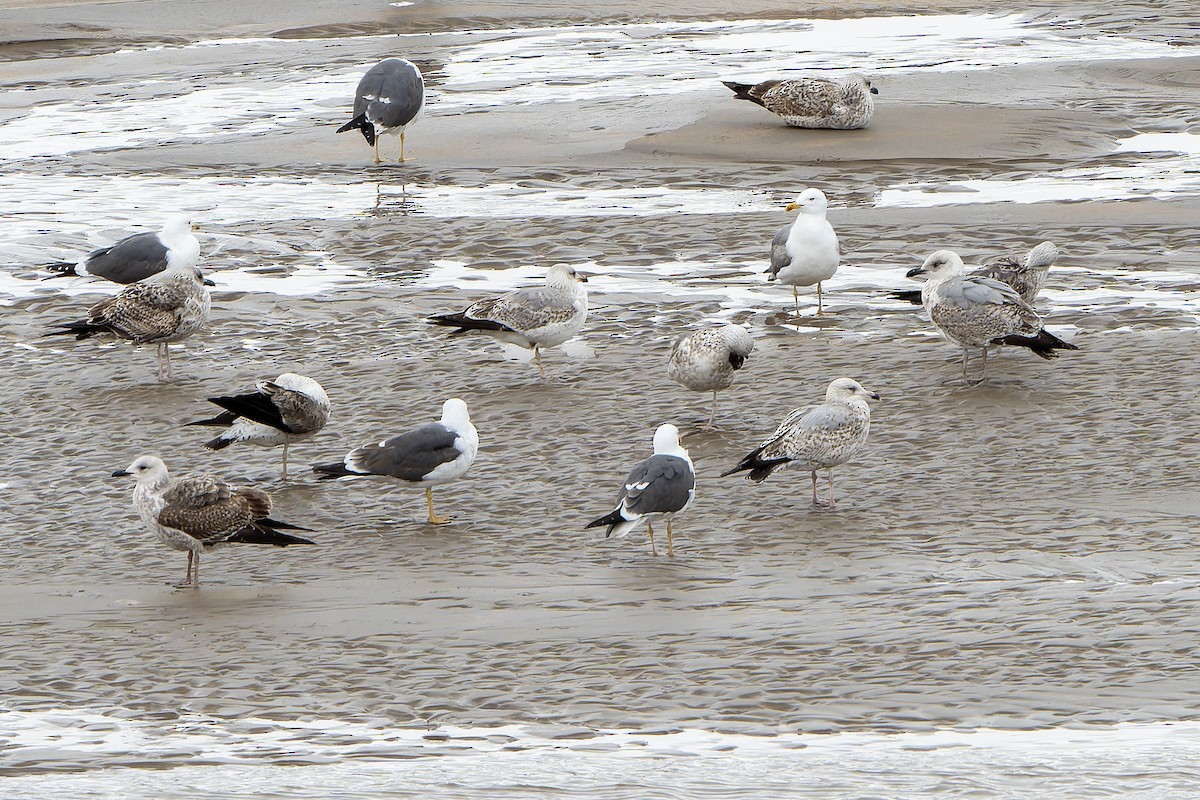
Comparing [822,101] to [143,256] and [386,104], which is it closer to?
[386,104]

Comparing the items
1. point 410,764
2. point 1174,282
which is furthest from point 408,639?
point 1174,282

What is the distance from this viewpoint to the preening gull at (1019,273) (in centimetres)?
1099

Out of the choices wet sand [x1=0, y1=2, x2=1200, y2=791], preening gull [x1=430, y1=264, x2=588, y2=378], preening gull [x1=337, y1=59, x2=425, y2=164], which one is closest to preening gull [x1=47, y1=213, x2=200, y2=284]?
wet sand [x1=0, y1=2, x2=1200, y2=791]

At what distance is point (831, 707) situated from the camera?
6336mm

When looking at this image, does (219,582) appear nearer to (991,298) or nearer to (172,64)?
(991,298)

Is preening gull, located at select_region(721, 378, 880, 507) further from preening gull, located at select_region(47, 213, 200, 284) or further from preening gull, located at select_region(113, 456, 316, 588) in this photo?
preening gull, located at select_region(47, 213, 200, 284)

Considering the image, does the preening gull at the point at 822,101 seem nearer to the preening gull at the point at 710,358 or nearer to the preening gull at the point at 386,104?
the preening gull at the point at 386,104

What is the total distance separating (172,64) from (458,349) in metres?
13.0

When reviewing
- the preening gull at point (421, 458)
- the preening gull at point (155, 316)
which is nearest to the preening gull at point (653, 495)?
the preening gull at point (421, 458)

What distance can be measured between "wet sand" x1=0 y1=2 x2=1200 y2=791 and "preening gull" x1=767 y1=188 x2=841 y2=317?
31 cm

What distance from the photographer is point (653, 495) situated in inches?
307

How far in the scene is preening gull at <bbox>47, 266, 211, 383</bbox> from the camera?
1087 centimetres

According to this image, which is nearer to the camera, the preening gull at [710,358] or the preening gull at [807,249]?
the preening gull at [710,358]

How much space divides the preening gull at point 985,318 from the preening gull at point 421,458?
3.12 metres
